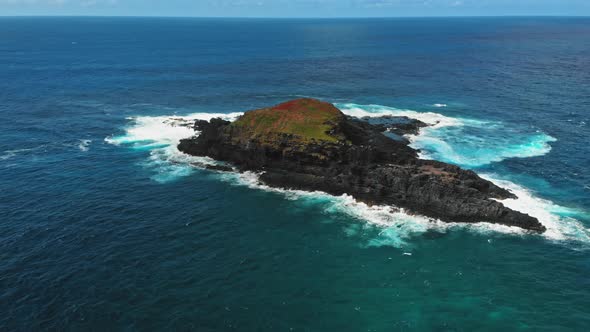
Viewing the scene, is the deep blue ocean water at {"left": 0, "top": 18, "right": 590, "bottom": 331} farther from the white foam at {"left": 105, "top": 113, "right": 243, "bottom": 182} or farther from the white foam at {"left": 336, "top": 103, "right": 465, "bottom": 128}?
the white foam at {"left": 336, "top": 103, "right": 465, "bottom": 128}

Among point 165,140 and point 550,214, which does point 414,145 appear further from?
point 165,140

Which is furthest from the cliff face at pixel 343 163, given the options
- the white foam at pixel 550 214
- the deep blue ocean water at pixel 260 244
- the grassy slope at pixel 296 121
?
the deep blue ocean water at pixel 260 244

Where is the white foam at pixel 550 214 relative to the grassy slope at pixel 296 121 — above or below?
below

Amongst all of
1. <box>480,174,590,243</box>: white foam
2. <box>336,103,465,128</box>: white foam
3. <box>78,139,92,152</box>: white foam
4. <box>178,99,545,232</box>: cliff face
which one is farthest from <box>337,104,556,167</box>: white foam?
<box>78,139,92,152</box>: white foam

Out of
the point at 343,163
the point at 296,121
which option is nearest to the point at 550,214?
the point at 343,163

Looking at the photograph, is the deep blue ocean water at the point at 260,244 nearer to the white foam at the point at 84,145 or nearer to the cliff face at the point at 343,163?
the white foam at the point at 84,145
